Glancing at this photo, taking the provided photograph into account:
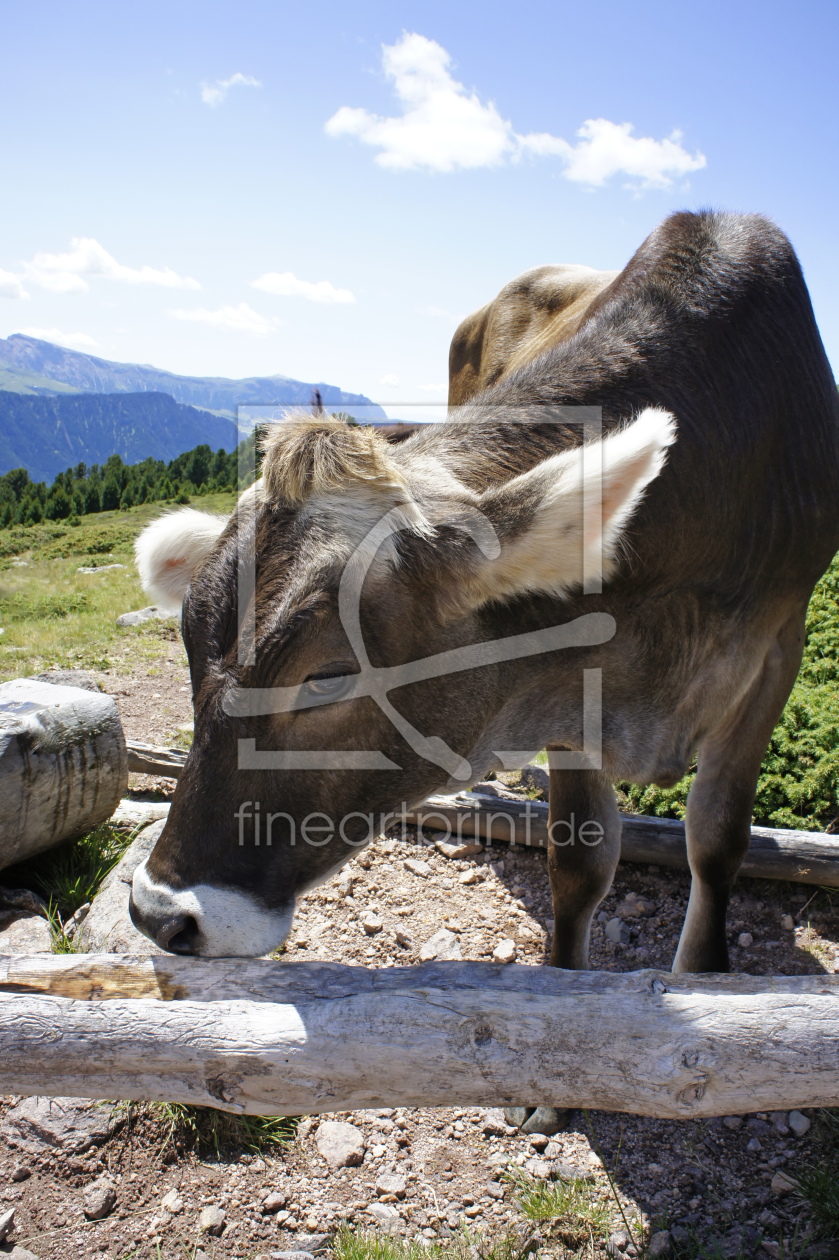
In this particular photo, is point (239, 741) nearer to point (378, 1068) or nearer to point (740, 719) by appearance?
point (378, 1068)

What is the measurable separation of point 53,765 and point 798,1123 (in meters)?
3.68

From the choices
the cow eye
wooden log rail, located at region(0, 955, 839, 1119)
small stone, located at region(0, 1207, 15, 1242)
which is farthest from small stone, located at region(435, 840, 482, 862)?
the cow eye

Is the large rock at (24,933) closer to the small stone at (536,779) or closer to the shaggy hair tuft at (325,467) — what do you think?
the shaggy hair tuft at (325,467)

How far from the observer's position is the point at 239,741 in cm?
199

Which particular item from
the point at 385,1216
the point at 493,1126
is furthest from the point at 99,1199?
the point at 493,1126

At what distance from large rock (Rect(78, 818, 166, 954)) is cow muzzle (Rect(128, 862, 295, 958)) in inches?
43.8

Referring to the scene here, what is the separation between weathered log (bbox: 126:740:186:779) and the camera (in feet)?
17.0

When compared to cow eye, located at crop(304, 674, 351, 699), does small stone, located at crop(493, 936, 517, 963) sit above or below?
below

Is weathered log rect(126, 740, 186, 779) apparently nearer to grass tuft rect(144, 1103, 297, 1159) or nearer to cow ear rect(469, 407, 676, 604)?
grass tuft rect(144, 1103, 297, 1159)

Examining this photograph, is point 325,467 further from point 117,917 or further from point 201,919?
point 117,917

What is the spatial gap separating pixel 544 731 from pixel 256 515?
120 centimetres

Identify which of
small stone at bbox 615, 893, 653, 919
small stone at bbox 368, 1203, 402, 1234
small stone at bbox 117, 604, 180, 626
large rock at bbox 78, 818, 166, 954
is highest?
small stone at bbox 117, 604, 180, 626

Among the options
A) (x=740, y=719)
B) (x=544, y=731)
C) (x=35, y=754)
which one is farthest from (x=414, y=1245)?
(x=35, y=754)

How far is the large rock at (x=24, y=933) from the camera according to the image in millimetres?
3584
